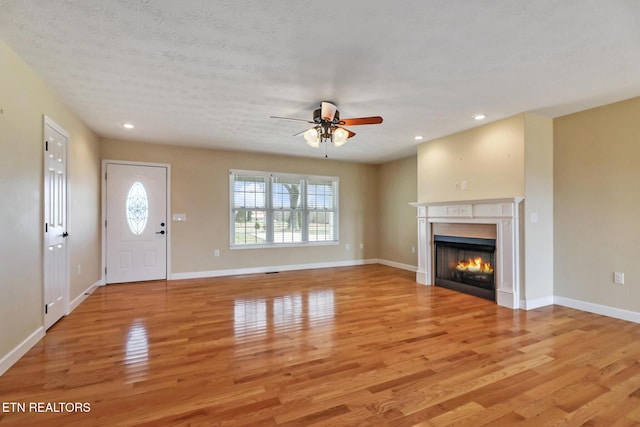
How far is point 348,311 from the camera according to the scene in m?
3.71

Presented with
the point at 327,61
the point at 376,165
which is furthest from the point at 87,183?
the point at 376,165

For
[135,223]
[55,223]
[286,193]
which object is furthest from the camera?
[286,193]

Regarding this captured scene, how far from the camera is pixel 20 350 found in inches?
97.6

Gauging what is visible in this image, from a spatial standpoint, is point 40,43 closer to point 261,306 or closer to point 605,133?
point 261,306

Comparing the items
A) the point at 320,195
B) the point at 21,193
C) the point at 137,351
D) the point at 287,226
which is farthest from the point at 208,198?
the point at 137,351

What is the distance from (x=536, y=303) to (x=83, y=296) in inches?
240

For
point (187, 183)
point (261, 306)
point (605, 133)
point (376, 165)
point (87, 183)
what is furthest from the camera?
point (376, 165)

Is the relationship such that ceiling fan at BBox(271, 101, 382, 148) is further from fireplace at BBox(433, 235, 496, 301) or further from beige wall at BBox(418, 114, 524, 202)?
fireplace at BBox(433, 235, 496, 301)

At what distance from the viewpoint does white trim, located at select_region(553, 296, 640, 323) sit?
3360 mm

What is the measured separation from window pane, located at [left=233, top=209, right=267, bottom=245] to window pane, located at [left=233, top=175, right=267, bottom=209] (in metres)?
0.14

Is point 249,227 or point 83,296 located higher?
point 249,227

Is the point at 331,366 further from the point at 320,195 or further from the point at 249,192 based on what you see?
the point at 320,195

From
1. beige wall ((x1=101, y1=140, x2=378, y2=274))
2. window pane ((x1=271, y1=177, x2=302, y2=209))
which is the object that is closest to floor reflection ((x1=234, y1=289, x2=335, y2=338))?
beige wall ((x1=101, y1=140, x2=378, y2=274))

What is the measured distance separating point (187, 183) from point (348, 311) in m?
3.85
